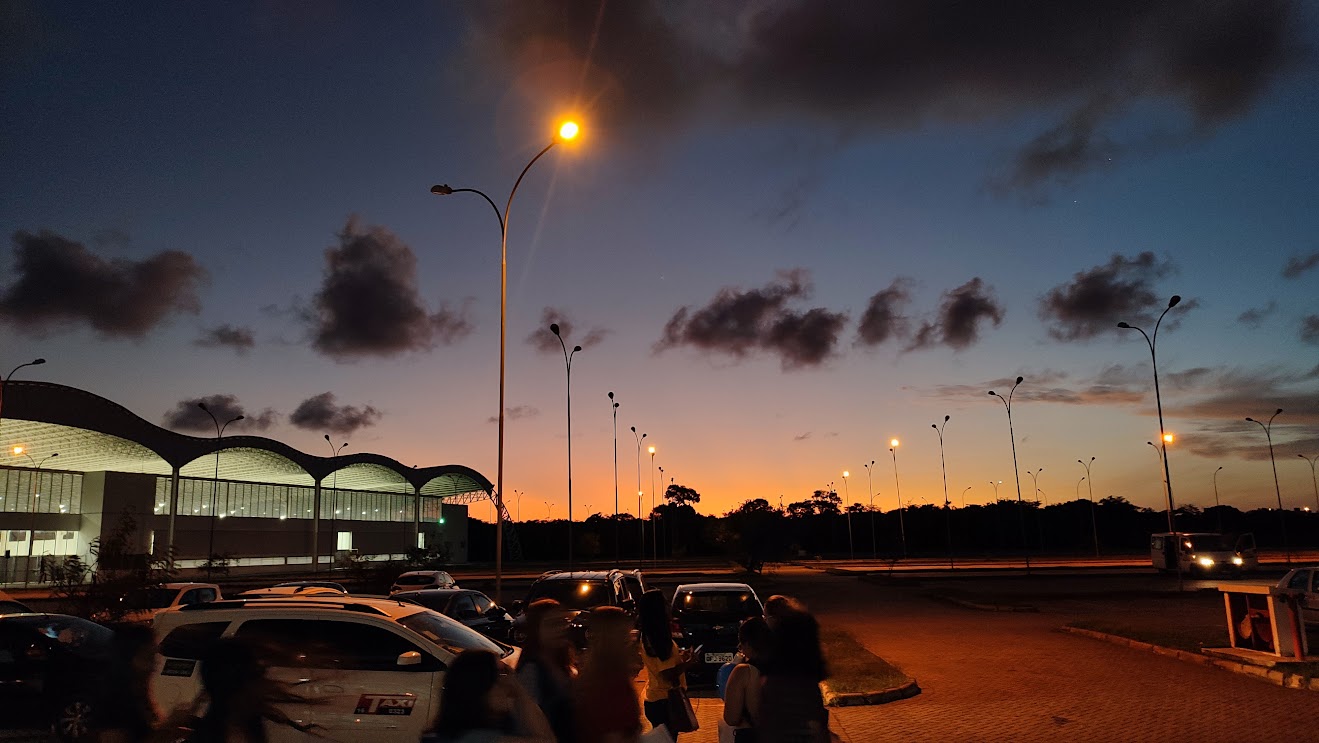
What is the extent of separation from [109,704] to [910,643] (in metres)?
18.2

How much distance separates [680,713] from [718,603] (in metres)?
8.39

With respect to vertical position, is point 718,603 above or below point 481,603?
above

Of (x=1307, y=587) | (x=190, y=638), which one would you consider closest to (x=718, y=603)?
(x=190, y=638)

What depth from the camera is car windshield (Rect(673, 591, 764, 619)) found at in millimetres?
14172

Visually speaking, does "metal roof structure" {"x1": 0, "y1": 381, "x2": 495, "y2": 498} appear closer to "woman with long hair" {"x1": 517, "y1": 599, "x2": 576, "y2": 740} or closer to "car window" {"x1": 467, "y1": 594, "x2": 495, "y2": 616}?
"car window" {"x1": 467, "y1": 594, "x2": 495, "y2": 616}

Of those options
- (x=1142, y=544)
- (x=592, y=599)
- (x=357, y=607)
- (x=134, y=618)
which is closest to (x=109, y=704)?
(x=357, y=607)

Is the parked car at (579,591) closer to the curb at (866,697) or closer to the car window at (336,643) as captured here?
the curb at (866,697)

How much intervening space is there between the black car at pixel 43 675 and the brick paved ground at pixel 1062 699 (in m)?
8.90

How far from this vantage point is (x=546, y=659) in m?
5.86

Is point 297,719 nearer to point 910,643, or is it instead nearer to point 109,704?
point 109,704

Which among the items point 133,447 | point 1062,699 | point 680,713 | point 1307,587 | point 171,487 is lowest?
point 1062,699

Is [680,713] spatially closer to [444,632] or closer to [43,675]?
[444,632]

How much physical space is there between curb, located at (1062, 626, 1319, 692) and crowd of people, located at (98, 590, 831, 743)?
11.6 m

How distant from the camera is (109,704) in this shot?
469cm
